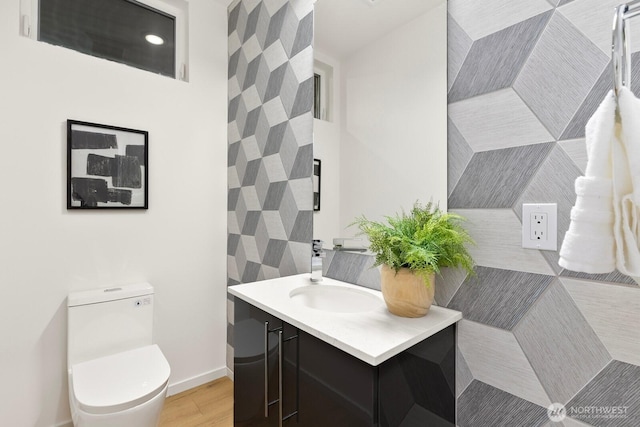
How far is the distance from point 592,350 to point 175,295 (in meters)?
2.19

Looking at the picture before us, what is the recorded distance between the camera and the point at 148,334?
5.99 ft

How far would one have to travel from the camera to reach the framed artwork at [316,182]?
1593 mm

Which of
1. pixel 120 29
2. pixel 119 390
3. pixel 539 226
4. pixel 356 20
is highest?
pixel 120 29

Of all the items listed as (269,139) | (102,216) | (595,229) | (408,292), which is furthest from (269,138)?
(595,229)

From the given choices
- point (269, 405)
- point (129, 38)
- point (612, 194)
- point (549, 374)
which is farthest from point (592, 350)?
point (129, 38)

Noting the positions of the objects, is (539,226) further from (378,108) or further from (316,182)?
(316,182)

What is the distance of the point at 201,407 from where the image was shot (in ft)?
6.51

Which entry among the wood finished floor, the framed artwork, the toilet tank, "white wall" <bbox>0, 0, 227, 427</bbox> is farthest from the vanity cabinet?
"white wall" <bbox>0, 0, 227, 427</bbox>

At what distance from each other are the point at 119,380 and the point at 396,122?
5.75 ft

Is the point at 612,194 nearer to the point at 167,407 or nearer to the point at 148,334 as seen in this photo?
the point at 148,334

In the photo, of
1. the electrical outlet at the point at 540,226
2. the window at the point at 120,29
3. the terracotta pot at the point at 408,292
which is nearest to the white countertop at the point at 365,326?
the terracotta pot at the point at 408,292

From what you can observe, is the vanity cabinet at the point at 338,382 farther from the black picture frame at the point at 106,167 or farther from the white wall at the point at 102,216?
the black picture frame at the point at 106,167

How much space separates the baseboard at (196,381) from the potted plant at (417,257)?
1837 mm

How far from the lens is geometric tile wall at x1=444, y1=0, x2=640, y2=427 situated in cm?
79
